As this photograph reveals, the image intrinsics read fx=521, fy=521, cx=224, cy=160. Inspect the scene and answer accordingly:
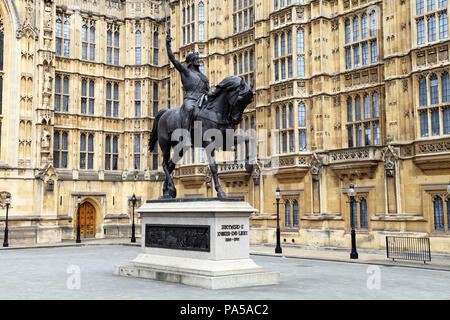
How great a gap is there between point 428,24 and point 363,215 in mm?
10154

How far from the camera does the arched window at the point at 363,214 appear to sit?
90.9ft

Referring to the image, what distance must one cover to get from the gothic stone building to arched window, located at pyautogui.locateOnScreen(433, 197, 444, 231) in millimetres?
68

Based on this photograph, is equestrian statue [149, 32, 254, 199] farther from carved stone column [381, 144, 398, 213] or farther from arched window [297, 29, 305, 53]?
arched window [297, 29, 305, 53]

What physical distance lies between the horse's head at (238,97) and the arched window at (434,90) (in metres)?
13.4

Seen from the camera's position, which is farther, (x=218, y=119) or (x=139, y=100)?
(x=139, y=100)

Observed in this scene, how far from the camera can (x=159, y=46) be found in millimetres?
43188

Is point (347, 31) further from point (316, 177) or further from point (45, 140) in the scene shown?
point (45, 140)

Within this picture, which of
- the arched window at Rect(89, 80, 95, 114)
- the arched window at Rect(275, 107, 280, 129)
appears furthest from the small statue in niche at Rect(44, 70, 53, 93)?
the arched window at Rect(275, 107, 280, 129)

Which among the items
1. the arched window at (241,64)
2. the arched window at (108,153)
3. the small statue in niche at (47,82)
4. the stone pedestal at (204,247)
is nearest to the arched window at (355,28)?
the arched window at (241,64)

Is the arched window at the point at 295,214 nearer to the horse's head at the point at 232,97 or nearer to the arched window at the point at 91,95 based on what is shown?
the horse's head at the point at 232,97

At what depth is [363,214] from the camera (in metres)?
27.8

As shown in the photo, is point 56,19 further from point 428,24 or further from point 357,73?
point 428,24

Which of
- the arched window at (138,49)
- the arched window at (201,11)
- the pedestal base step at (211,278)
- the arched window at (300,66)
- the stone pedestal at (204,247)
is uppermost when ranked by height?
the arched window at (201,11)
